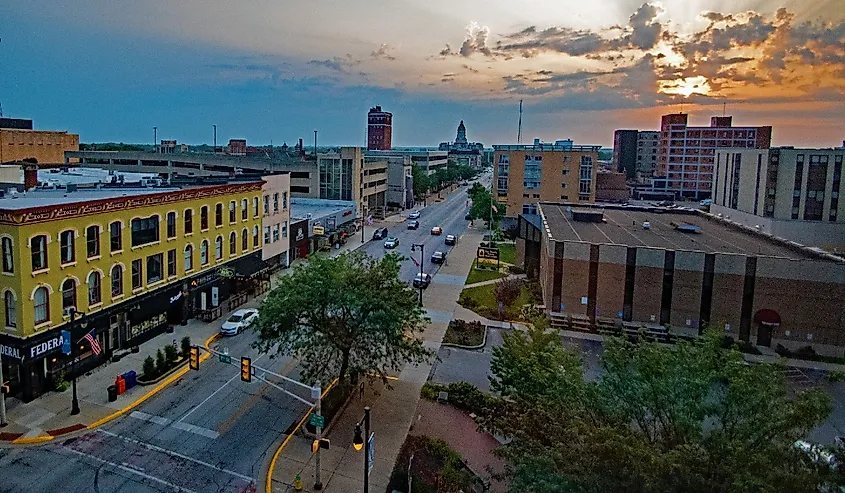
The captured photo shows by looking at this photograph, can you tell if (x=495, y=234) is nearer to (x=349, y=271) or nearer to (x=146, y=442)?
(x=349, y=271)

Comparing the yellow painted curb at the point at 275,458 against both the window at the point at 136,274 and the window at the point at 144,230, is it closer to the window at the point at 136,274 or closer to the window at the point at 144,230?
the window at the point at 136,274

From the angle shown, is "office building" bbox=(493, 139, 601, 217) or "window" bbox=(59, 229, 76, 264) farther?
"office building" bbox=(493, 139, 601, 217)

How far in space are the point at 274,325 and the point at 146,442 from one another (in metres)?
7.26

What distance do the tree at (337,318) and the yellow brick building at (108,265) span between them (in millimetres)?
10705

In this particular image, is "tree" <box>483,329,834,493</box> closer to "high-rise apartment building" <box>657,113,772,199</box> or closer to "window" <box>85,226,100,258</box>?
"window" <box>85,226,100,258</box>

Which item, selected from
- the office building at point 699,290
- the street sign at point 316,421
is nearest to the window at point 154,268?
the street sign at point 316,421

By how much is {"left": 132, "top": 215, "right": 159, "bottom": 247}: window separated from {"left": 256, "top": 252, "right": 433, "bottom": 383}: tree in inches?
472

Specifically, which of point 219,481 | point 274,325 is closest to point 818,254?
point 274,325

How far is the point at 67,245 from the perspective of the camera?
28547mm

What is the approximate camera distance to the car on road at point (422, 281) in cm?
4988

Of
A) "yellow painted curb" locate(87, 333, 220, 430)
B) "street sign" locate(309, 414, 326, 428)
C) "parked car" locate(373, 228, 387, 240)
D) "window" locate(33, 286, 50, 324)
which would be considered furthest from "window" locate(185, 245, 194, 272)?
"parked car" locate(373, 228, 387, 240)

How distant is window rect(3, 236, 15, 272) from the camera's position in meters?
26.1

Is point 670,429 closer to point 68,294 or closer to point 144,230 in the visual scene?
point 68,294

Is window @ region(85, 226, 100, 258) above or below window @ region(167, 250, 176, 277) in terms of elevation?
above
